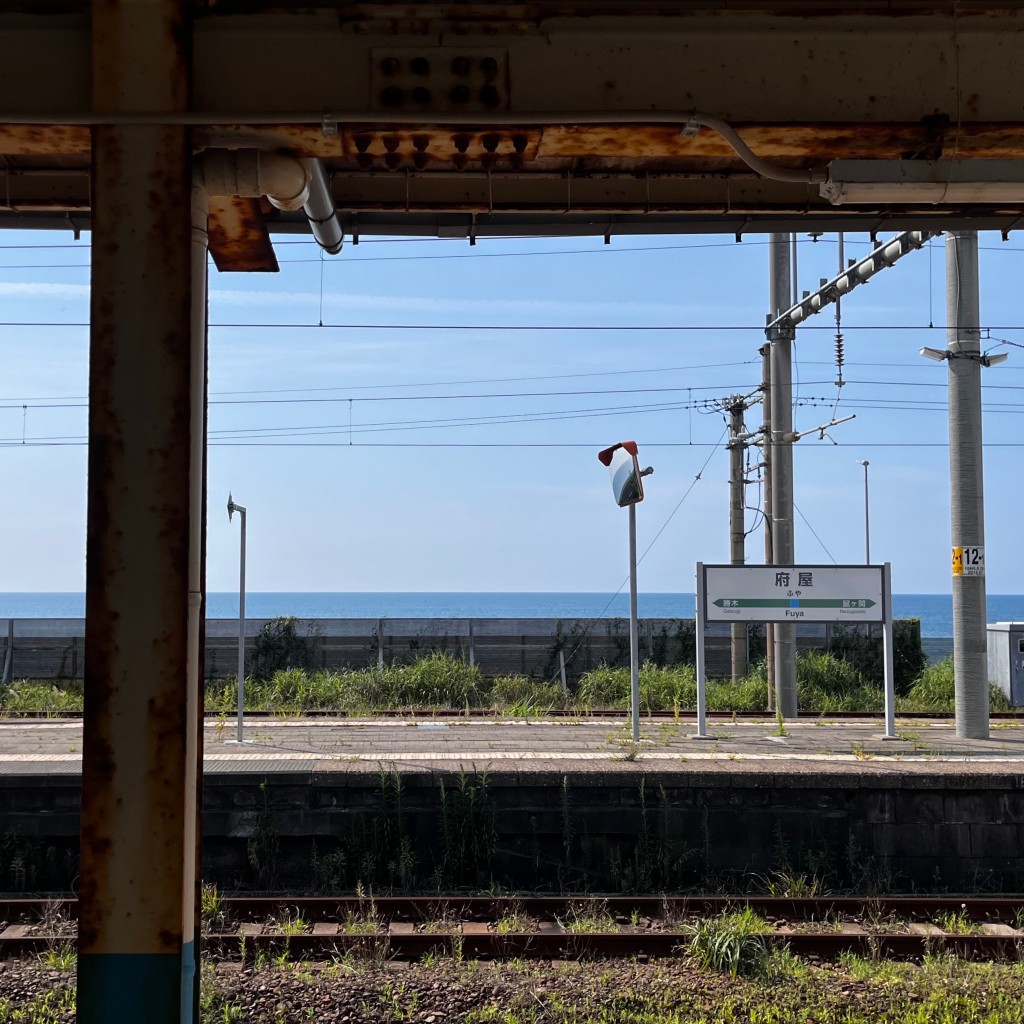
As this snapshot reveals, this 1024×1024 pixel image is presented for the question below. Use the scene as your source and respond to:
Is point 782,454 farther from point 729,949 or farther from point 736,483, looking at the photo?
point 729,949

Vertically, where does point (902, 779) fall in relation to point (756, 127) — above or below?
below

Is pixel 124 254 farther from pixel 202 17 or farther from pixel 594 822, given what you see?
pixel 594 822

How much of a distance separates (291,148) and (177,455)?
1538 mm

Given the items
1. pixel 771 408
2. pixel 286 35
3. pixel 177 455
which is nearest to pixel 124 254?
pixel 177 455

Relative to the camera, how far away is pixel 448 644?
21.6 metres

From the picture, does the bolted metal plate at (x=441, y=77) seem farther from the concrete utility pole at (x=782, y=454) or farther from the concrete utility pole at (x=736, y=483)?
the concrete utility pole at (x=736, y=483)

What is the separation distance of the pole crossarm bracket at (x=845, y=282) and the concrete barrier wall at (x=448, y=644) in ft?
23.6

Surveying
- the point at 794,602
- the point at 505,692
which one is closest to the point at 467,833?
the point at 794,602

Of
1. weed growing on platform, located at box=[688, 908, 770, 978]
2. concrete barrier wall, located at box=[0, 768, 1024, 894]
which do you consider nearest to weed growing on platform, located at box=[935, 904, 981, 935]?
concrete barrier wall, located at box=[0, 768, 1024, 894]

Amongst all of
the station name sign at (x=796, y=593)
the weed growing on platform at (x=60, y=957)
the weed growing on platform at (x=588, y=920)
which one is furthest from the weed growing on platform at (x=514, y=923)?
the station name sign at (x=796, y=593)

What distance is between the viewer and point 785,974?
22.2ft

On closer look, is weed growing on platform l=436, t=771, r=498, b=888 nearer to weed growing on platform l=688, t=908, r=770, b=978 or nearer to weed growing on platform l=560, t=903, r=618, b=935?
weed growing on platform l=560, t=903, r=618, b=935

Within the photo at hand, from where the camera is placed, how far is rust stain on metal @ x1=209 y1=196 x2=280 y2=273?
5.61 metres

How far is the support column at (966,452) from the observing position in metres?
13.1
